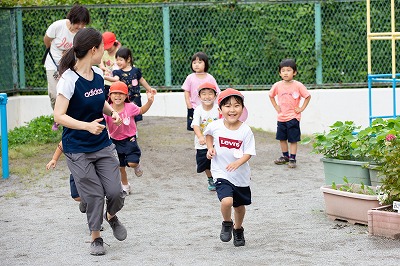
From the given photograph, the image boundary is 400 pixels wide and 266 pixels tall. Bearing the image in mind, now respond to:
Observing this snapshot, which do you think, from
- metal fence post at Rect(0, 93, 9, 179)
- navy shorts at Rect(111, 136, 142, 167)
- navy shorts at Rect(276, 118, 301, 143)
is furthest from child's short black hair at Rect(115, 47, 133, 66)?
navy shorts at Rect(111, 136, 142, 167)

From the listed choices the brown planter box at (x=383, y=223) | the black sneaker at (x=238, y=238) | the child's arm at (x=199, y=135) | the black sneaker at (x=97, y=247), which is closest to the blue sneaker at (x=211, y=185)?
the child's arm at (x=199, y=135)

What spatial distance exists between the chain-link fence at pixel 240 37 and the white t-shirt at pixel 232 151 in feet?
27.7

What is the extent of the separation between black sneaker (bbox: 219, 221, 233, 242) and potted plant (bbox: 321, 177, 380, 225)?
1.20 meters

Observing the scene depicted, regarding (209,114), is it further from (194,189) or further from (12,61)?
(12,61)

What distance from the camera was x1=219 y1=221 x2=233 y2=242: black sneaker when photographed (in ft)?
23.9

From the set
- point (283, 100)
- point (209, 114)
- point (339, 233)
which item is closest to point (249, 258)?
point (339, 233)

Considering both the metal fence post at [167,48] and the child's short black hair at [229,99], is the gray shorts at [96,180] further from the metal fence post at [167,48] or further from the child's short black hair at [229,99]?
the metal fence post at [167,48]

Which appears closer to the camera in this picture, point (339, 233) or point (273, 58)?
point (339, 233)

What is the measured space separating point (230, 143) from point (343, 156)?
1.81 metres

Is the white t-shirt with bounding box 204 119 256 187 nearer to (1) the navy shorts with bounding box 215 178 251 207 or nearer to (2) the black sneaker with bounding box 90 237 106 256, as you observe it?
(1) the navy shorts with bounding box 215 178 251 207

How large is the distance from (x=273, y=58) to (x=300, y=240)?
8.61 meters

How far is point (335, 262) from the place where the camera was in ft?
21.7

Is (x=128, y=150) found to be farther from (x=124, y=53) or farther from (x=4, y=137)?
(x=124, y=53)

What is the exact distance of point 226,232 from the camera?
730 cm
